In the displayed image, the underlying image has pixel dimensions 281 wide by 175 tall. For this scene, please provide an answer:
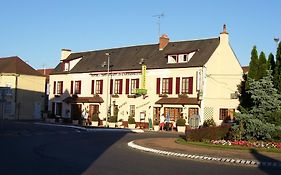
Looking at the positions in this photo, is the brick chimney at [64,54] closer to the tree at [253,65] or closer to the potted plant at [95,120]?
the potted plant at [95,120]

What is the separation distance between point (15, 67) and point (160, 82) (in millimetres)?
25360

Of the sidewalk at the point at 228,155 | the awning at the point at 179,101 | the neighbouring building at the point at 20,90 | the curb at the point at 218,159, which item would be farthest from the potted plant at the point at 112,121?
the curb at the point at 218,159

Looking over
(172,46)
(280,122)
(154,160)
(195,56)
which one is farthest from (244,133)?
(172,46)

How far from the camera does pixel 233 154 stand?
65.9ft

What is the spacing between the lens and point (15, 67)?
64000mm

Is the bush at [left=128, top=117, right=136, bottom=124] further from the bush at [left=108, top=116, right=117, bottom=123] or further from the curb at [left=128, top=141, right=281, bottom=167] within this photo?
the curb at [left=128, top=141, right=281, bottom=167]

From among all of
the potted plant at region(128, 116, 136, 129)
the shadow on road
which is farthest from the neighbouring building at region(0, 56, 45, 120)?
the shadow on road

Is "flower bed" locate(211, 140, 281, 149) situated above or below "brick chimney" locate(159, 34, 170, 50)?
below

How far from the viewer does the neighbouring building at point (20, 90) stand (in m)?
62.4

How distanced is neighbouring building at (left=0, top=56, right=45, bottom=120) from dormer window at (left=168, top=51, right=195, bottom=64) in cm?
2458

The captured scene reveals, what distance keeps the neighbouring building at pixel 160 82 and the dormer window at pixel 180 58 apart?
4 cm

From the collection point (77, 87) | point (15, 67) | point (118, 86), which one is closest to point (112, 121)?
point (118, 86)

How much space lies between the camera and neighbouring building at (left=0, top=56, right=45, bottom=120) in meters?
62.4

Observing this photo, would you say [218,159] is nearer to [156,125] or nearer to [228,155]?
[228,155]
